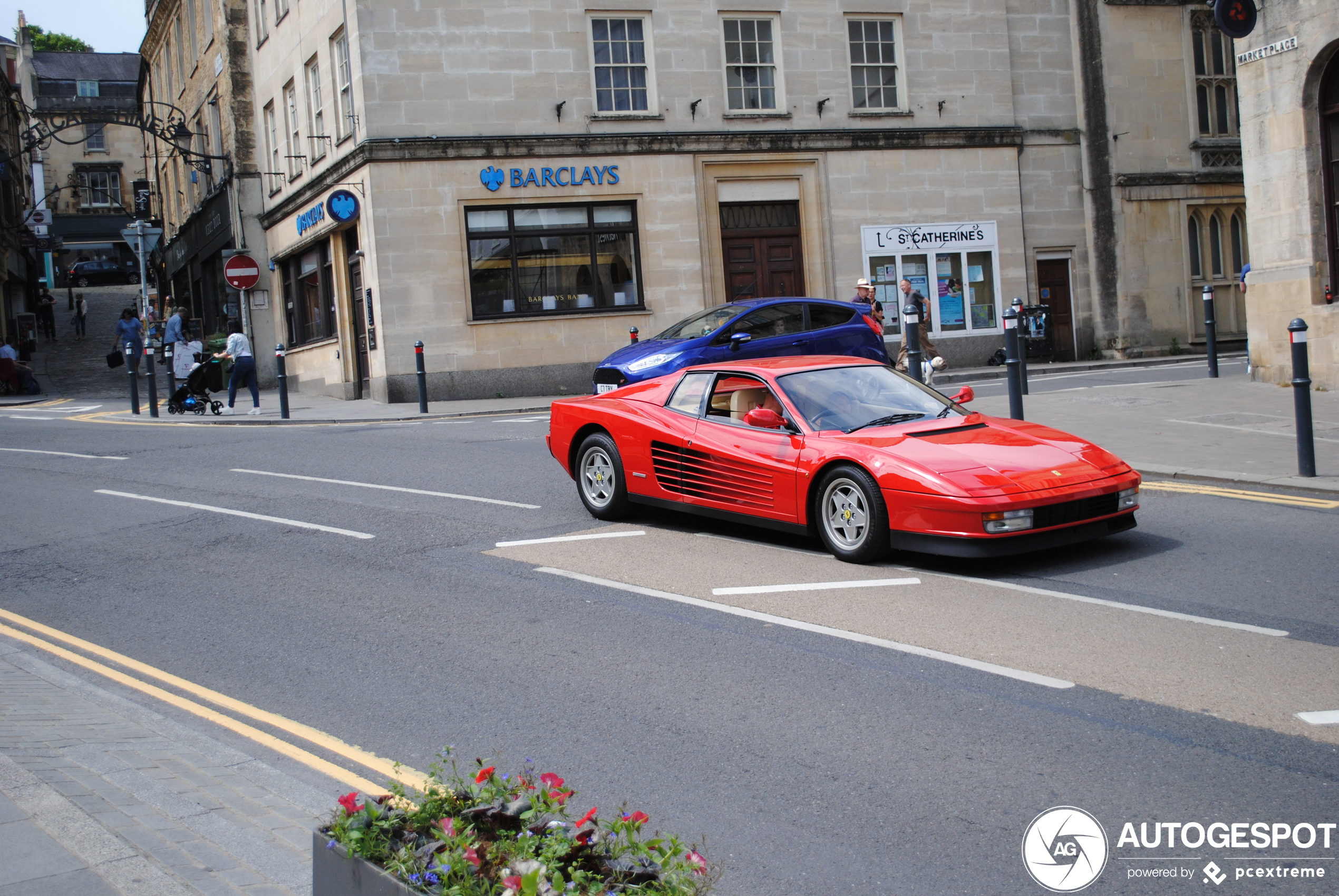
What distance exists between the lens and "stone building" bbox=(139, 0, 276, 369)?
30.6 meters

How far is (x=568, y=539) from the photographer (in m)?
8.82

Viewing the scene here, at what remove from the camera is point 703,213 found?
80.5ft

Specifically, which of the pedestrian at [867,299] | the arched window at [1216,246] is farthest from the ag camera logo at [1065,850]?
the arched window at [1216,246]

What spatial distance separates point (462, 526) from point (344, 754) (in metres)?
4.72

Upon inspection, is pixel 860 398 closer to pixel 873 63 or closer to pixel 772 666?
pixel 772 666

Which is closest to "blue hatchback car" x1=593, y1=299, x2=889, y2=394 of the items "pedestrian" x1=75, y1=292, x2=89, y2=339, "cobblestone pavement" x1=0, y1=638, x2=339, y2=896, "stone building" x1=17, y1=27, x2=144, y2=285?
"cobblestone pavement" x1=0, y1=638, x2=339, y2=896

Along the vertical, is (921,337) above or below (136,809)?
above

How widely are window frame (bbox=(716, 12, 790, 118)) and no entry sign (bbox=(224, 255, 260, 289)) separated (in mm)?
11201

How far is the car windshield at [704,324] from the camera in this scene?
15.8m

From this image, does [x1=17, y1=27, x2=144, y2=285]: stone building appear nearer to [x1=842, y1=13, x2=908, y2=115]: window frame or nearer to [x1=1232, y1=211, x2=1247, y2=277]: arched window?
[x1=842, y1=13, x2=908, y2=115]: window frame

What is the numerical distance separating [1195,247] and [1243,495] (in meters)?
21.0

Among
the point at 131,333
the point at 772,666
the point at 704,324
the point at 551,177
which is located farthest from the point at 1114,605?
the point at 131,333

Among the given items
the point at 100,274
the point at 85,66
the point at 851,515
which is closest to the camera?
the point at 851,515

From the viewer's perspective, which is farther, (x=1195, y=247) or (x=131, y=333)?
(x=131, y=333)
